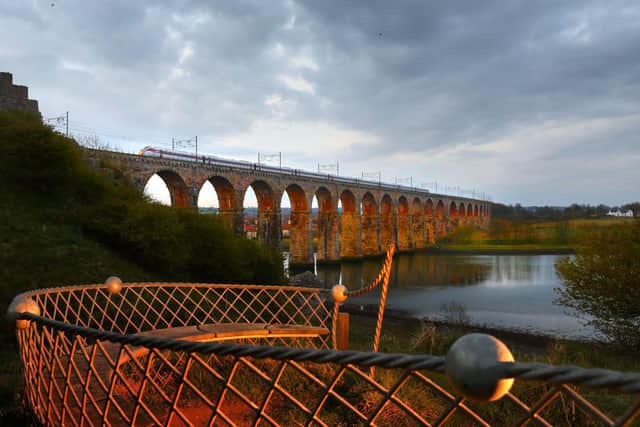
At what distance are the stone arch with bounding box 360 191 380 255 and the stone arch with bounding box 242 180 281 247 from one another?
59.8 feet

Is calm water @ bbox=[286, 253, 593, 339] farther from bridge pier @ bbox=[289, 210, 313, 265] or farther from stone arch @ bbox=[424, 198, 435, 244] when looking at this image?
stone arch @ bbox=[424, 198, 435, 244]

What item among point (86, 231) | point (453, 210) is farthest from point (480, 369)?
point (453, 210)

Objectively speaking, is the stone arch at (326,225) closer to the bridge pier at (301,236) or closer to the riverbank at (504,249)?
the bridge pier at (301,236)

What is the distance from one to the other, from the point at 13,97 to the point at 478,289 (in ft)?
89.6

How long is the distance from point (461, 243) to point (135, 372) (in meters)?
62.6

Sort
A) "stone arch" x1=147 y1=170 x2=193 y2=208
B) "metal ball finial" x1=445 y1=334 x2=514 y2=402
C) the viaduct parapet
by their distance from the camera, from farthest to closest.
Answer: "stone arch" x1=147 y1=170 x2=193 y2=208
the viaduct parapet
"metal ball finial" x1=445 y1=334 x2=514 y2=402

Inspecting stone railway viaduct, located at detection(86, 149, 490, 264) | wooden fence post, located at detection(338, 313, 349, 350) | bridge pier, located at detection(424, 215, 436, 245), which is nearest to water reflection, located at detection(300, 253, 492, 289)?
stone railway viaduct, located at detection(86, 149, 490, 264)

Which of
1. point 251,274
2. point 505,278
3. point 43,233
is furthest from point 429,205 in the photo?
point 43,233

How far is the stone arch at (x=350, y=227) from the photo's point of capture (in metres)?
44.0

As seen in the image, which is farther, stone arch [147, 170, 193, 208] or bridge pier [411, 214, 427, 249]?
bridge pier [411, 214, 427, 249]

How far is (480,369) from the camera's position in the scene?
0.97 m

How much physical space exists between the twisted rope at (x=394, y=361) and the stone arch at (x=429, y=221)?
63.1 meters

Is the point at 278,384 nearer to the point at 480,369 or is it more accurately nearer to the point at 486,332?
the point at 480,369

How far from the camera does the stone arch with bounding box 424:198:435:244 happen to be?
63281mm
